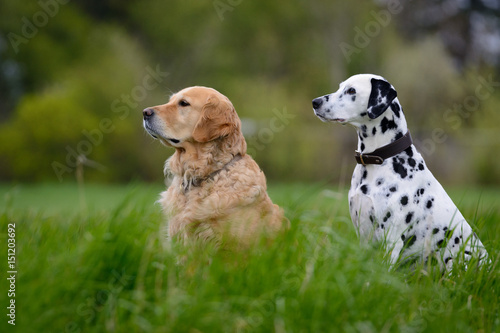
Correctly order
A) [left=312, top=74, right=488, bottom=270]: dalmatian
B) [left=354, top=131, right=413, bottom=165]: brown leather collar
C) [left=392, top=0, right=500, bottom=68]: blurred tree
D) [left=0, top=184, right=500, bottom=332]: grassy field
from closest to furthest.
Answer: [left=0, top=184, right=500, bottom=332]: grassy field
[left=312, top=74, right=488, bottom=270]: dalmatian
[left=354, top=131, right=413, bottom=165]: brown leather collar
[left=392, top=0, right=500, bottom=68]: blurred tree

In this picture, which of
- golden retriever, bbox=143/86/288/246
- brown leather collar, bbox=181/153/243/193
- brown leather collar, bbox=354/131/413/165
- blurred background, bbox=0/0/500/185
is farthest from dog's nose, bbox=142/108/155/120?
blurred background, bbox=0/0/500/185

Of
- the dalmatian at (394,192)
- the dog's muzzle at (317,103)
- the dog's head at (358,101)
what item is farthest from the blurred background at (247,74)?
the dalmatian at (394,192)

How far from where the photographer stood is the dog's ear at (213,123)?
4.50m

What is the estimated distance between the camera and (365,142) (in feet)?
14.4

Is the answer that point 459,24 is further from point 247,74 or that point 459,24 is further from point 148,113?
point 148,113

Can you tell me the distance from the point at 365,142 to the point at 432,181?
1.93 feet

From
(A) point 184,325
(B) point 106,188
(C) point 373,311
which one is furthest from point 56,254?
(B) point 106,188

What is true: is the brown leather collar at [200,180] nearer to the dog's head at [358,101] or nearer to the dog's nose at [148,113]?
the dog's nose at [148,113]

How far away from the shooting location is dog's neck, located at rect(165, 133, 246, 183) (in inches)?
177

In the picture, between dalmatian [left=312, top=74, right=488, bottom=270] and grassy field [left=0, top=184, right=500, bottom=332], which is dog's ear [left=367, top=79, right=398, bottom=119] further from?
grassy field [left=0, top=184, right=500, bottom=332]

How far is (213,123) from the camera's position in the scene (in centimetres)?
451

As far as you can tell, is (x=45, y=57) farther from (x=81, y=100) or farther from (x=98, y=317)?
(x=98, y=317)

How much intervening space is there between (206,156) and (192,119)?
0.34 meters

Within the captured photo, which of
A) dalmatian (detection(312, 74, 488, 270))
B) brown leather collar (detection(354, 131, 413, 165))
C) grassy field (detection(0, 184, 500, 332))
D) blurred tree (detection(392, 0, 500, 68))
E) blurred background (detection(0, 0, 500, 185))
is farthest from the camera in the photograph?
blurred tree (detection(392, 0, 500, 68))
